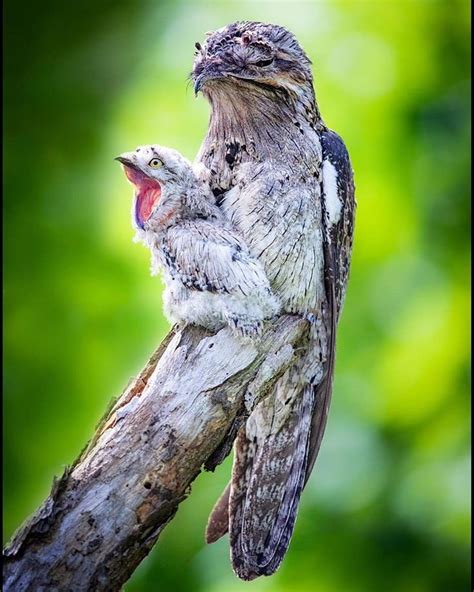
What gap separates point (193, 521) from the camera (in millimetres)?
4512

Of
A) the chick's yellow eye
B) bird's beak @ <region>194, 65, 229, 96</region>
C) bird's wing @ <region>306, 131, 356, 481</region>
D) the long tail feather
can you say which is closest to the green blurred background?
the long tail feather

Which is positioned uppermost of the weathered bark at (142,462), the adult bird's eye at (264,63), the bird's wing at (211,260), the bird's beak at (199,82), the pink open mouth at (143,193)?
the adult bird's eye at (264,63)

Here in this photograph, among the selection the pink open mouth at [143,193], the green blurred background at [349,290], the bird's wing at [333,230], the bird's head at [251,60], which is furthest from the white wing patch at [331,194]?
the green blurred background at [349,290]

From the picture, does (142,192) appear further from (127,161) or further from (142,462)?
(142,462)

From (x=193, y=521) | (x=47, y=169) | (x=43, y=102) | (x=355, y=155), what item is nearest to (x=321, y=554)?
(x=193, y=521)

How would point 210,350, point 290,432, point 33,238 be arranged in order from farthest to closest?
1. point 33,238
2. point 290,432
3. point 210,350

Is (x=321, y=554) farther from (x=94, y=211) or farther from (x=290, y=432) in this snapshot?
(x=94, y=211)

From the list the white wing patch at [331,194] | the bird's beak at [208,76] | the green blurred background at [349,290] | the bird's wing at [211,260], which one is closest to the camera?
the bird's wing at [211,260]

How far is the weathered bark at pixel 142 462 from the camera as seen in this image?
244 cm

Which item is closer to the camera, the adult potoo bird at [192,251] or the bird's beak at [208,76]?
the adult potoo bird at [192,251]

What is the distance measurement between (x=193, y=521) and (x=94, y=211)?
5.31 ft

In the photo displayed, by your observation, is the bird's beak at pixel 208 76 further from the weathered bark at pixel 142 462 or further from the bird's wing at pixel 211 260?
the weathered bark at pixel 142 462

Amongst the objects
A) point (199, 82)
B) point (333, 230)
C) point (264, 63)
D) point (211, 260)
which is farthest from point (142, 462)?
point (264, 63)

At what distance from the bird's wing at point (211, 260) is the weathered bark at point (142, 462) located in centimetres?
14
